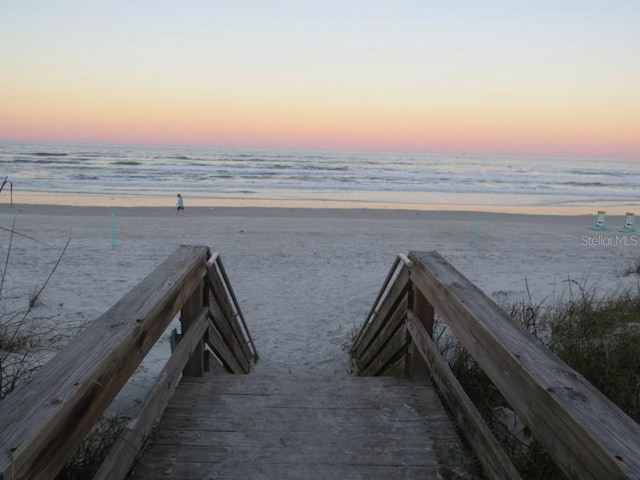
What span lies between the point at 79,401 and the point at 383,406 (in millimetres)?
1927

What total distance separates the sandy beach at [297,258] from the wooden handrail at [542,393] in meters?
2.30

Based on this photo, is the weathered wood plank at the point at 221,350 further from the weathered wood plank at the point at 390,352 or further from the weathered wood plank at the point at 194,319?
the weathered wood plank at the point at 390,352

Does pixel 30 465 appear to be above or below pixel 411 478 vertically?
above

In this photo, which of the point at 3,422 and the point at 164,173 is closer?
the point at 3,422

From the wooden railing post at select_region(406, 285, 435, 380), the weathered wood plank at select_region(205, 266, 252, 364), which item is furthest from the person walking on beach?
the wooden railing post at select_region(406, 285, 435, 380)

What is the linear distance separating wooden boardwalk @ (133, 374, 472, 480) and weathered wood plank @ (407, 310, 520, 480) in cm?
13

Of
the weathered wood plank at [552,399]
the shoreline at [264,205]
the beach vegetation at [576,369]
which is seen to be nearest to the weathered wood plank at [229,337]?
the beach vegetation at [576,369]

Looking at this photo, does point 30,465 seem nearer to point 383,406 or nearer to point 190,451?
point 190,451

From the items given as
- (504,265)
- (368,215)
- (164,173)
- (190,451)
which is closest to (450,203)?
(368,215)

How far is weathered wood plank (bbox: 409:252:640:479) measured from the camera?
4.06ft

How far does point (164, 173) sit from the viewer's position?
39.6 metres

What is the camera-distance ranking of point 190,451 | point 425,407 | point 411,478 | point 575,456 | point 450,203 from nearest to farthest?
point 575,456 < point 411,478 < point 190,451 < point 425,407 < point 450,203

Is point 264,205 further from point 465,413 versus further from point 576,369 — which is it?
point 465,413

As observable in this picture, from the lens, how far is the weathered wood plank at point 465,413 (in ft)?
6.43
